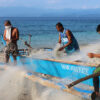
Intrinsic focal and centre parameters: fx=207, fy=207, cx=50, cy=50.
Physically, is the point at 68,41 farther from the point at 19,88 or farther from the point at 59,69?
the point at 19,88

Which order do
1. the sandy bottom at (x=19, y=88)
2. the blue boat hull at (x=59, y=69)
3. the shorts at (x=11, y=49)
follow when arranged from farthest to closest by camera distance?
the shorts at (x=11, y=49) < the sandy bottom at (x=19, y=88) < the blue boat hull at (x=59, y=69)

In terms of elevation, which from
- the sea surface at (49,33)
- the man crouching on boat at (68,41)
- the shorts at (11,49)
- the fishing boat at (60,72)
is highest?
the man crouching on boat at (68,41)

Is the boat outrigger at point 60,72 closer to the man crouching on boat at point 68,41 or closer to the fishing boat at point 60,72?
the fishing boat at point 60,72

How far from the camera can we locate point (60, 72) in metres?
6.30

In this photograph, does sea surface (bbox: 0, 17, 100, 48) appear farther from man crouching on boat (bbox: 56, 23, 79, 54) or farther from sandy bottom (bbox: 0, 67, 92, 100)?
man crouching on boat (bbox: 56, 23, 79, 54)

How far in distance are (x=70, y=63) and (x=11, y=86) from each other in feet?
7.32

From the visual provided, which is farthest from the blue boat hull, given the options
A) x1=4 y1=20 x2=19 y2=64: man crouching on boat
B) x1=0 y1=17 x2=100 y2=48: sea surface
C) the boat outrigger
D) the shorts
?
x1=0 y1=17 x2=100 y2=48: sea surface

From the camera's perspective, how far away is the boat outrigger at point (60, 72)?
5.21 metres

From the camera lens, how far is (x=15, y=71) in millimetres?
6863

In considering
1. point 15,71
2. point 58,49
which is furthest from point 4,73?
point 58,49

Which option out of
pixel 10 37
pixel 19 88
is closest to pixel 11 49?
pixel 10 37

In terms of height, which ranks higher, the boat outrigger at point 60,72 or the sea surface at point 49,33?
the boat outrigger at point 60,72

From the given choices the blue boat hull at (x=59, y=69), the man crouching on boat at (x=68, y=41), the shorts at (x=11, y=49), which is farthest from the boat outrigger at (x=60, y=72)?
the man crouching on boat at (x=68, y=41)

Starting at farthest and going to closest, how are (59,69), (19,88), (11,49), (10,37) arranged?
(11,49), (10,37), (19,88), (59,69)
